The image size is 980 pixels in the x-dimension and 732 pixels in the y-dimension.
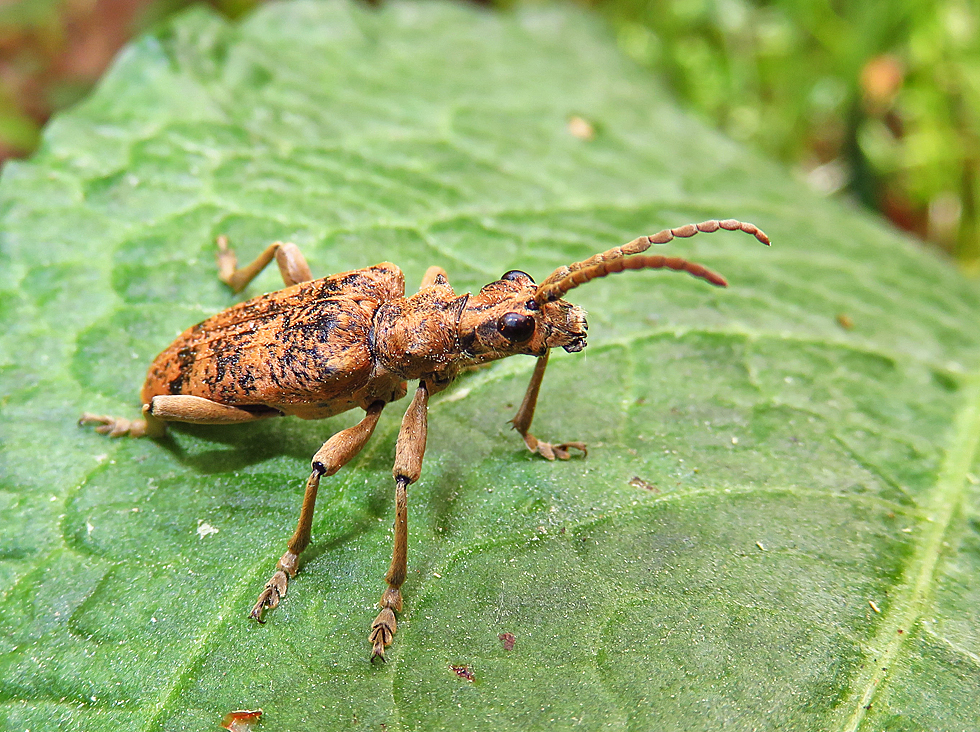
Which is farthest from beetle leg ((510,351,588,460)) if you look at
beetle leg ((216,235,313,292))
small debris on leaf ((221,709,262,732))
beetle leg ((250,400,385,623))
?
small debris on leaf ((221,709,262,732))

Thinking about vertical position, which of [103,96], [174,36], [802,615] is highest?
[174,36]

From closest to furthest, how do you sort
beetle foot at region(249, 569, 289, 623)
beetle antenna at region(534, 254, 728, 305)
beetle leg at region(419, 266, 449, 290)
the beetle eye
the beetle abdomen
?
beetle antenna at region(534, 254, 728, 305)
beetle foot at region(249, 569, 289, 623)
the beetle eye
the beetle abdomen
beetle leg at region(419, 266, 449, 290)

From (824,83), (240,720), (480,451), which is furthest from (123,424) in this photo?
(824,83)

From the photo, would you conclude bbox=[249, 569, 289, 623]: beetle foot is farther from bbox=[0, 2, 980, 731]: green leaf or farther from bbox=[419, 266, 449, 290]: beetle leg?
bbox=[419, 266, 449, 290]: beetle leg

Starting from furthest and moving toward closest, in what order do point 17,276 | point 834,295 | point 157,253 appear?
1. point 834,295
2. point 157,253
3. point 17,276

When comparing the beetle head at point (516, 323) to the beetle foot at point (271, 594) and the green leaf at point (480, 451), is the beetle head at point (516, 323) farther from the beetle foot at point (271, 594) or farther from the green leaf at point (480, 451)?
the beetle foot at point (271, 594)

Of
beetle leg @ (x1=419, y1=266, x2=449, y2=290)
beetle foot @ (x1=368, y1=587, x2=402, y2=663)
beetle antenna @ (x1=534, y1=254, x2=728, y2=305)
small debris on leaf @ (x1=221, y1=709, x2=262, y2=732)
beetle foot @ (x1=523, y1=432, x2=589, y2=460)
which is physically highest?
beetle antenna @ (x1=534, y1=254, x2=728, y2=305)

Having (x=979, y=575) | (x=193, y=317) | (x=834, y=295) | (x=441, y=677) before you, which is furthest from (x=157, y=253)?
(x=979, y=575)

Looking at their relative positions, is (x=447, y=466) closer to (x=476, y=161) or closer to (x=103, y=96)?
(x=476, y=161)

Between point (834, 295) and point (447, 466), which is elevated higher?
point (834, 295)
